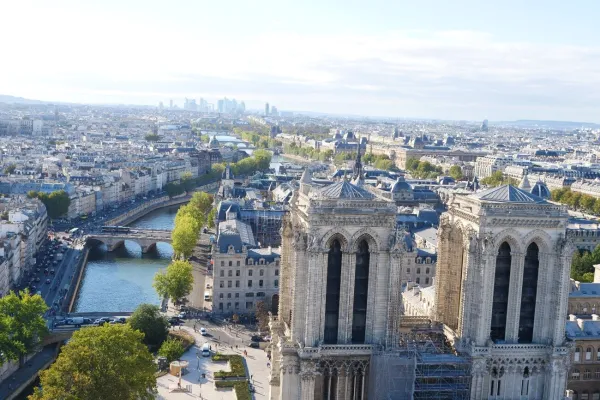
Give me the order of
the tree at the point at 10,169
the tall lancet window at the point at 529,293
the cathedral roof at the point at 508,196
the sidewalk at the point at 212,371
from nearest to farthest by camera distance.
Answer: the cathedral roof at the point at 508,196
the tall lancet window at the point at 529,293
the sidewalk at the point at 212,371
the tree at the point at 10,169

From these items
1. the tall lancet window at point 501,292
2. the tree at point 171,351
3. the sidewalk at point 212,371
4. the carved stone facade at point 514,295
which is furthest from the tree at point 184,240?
the tall lancet window at point 501,292

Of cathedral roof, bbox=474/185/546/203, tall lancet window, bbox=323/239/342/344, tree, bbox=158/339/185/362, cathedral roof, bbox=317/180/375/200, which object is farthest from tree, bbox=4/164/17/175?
cathedral roof, bbox=474/185/546/203

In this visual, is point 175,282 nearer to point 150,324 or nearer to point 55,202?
point 150,324

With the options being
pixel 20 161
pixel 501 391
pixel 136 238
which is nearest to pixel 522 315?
pixel 501 391

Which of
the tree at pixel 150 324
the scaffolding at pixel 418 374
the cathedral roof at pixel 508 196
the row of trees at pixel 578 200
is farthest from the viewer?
the row of trees at pixel 578 200

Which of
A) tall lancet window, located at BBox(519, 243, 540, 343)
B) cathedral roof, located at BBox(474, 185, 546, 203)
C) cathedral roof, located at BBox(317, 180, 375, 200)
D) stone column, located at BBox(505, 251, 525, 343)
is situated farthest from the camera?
tall lancet window, located at BBox(519, 243, 540, 343)

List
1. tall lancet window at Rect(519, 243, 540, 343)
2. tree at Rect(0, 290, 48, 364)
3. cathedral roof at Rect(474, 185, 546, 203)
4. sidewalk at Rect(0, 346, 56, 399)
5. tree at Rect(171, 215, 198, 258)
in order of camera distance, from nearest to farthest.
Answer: cathedral roof at Rect(474, 185, 546, 203)
tall lancet window at Rect(519, 243, 540, 343)
sidewalk at Rect(0, 346, 56, 399)
tree at Rect(0, 290, 48, 364)
tree at Rect(171, 215, 198, 258)

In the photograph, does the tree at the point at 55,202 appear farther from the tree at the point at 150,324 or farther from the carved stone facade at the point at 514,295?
the carved stone facade at the point at 514,295

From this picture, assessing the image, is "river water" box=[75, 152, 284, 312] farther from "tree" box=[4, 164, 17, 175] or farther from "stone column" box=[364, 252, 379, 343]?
"tree" box=[4, 164, 17, 175]
